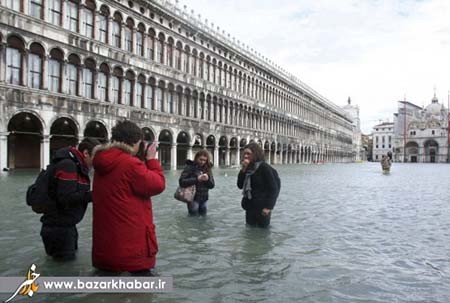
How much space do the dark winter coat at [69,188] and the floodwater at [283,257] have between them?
632 mm

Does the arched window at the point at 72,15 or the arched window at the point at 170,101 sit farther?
the arched window at the point at 170,101

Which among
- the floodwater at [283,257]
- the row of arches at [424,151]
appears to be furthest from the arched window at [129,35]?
the row of arches at [424,151]

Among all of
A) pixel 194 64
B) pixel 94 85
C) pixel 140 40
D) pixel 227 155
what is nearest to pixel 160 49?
pixel 140 40

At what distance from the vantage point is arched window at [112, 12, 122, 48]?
27.0m

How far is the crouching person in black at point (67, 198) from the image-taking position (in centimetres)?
391

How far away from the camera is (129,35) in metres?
28.5

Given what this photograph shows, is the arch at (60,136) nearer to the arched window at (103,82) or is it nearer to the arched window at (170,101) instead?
the arched window at (103,82)

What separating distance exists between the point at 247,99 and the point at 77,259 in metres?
42.7

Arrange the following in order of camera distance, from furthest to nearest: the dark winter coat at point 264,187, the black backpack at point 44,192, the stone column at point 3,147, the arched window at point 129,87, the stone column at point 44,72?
the arched window at point 129,87
the stone column at point 44,72
the stone column at point 3,147
the dark winter coat at point 264,187
the black backpack at point 44,192

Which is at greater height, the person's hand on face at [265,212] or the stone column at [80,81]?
the stone column at [80,81]

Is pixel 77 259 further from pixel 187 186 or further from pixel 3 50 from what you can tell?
pixel 3 50

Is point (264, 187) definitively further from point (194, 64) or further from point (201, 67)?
point (201, 67)

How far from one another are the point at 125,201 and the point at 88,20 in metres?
24.8

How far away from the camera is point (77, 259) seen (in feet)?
15.9
